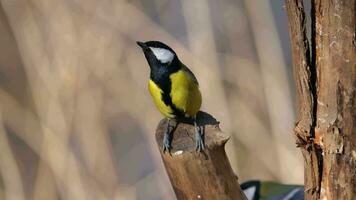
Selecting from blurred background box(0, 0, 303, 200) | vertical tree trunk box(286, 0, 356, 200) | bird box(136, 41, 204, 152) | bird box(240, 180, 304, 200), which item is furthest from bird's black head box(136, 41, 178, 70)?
blurred background box(0, 0, 303, 200)

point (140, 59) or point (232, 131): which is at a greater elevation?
point (140, 59)

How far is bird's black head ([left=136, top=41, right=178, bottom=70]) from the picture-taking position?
85cm

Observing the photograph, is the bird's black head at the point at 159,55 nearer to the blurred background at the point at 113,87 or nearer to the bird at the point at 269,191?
the bird at the point at 269,191

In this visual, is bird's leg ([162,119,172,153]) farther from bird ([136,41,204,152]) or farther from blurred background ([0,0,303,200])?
blurred background ([0,0,303,200])

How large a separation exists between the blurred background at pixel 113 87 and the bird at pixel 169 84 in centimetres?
67

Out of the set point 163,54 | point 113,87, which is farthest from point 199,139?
point 113,87

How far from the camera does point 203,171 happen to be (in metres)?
0.82

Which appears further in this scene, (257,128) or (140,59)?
(257,128)

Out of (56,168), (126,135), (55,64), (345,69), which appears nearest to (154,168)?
(126,135)

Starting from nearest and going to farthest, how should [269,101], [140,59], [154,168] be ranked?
[140,59], [269,101], [154,168]

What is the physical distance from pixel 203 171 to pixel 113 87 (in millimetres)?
850

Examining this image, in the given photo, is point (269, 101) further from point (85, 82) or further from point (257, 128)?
point (85, 82)

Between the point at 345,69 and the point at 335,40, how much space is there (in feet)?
0.10

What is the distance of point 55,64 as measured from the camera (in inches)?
60.5
